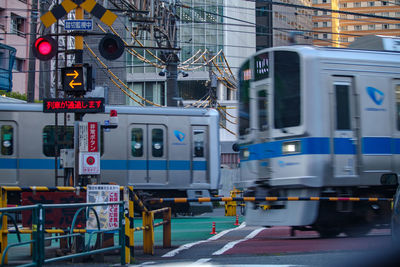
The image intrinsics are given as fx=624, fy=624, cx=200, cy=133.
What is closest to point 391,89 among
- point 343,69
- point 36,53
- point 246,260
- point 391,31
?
point 343,69

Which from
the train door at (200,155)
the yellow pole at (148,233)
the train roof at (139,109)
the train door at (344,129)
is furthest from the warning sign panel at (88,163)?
the train door at (200,155)

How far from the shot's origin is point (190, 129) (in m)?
20.6

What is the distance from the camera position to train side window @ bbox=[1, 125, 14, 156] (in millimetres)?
19344

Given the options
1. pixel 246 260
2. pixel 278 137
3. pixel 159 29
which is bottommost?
pixel 246 260

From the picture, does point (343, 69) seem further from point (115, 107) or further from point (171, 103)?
point (171, 103)

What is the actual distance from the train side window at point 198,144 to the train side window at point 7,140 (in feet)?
19.1

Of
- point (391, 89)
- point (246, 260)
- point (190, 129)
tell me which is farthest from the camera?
point (190, 129)

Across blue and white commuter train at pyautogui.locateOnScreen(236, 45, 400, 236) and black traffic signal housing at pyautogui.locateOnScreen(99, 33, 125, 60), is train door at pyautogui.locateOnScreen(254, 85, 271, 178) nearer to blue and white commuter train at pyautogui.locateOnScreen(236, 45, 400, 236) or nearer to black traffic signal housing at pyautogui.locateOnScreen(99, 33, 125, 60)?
blue and white commuter train at pyautogui.locateOnScreen(236, 45, 400, 236)

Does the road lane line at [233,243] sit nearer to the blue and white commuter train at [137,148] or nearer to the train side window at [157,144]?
Result: the blue and white commuter train at [137,148]

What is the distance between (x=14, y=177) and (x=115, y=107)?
12.5ft

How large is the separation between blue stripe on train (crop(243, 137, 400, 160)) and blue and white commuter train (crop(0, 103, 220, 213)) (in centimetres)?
790


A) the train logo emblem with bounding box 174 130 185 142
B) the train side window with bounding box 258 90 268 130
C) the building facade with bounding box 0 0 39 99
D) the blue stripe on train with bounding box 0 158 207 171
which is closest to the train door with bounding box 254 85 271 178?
the train side window with bounding box 258 90 268 130

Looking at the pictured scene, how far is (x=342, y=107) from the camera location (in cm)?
1207

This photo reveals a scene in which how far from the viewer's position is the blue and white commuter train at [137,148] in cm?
1945
